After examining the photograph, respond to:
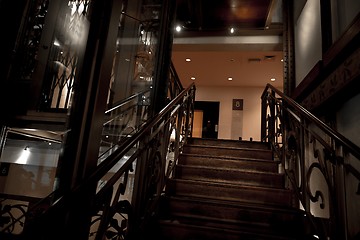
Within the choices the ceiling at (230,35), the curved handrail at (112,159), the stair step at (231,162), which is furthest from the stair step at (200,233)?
the ceiling at (230,35)

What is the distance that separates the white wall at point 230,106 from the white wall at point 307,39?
5.96 meters

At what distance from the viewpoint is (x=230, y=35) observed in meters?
6.44

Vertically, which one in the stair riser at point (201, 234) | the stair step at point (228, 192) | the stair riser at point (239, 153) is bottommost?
the stair riser at point (201, 234)

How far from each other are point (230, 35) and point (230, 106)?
4.82 m

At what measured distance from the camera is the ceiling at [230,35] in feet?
17.7

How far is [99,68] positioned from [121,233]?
1121 mm

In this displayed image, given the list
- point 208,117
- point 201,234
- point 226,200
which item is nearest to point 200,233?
point 201,234

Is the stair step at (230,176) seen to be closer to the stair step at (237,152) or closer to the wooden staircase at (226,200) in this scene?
the wooden staircase at (226,200)

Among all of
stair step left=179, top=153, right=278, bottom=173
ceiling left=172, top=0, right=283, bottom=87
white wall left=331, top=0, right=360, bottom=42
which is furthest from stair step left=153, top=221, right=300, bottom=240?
ceiling left=172, top=0, right=283, bottom=87

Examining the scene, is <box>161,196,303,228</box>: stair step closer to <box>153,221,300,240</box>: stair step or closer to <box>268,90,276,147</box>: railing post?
<box>153,221,300,240</box>: stair step

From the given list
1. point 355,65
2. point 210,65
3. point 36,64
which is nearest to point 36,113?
point 36,64

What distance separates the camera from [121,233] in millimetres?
1871

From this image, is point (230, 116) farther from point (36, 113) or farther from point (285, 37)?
point (36, 113)

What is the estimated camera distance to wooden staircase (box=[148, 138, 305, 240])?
2.41m
